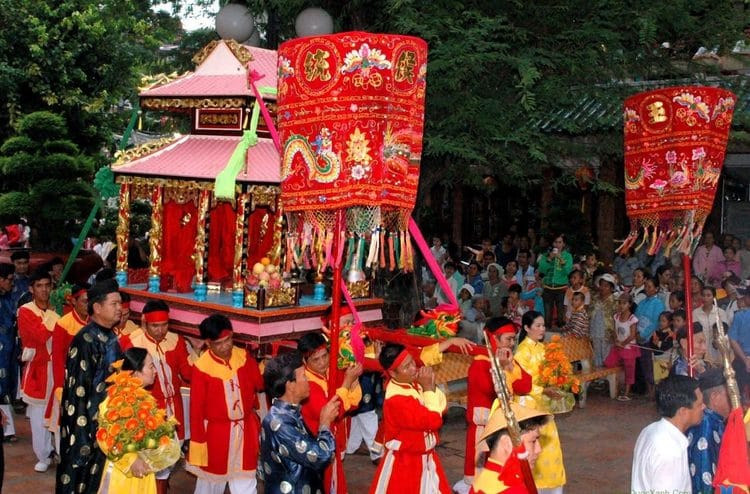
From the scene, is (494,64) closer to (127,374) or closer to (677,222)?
(677,222)

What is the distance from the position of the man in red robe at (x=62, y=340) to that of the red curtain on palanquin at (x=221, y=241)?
2.02 meters

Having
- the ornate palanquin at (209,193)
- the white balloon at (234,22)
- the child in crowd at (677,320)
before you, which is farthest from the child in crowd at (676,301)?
the white balloon at (234,22)

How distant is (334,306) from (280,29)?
25.6 feet

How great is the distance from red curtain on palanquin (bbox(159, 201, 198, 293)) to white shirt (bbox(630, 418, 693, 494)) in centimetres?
690

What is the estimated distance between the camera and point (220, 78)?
10.7 metres

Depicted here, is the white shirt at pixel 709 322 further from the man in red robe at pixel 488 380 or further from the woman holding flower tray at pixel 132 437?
the woman holding flower tray at pixel 132 437

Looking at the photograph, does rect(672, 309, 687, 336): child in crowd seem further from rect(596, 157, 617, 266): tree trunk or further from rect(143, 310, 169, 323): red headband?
rect(596, 157, 617, 266): tree trunk

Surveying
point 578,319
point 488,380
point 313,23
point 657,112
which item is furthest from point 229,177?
point 578,319

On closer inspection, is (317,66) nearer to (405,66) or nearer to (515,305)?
(405,66)

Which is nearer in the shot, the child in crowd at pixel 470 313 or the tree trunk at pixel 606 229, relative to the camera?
the child in crowd at pixel 470 313

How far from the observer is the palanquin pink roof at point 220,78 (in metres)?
10.4

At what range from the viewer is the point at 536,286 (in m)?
14.9

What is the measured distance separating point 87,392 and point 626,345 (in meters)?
7.43

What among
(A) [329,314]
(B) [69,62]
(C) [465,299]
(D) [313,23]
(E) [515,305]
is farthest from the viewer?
(B) [69,62]
